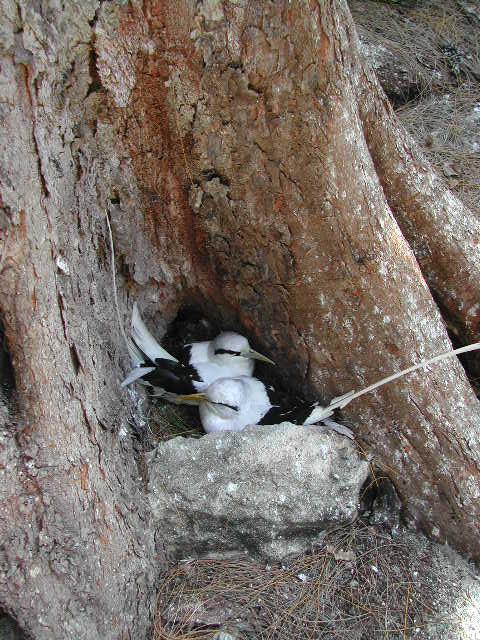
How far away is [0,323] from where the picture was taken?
1.30m

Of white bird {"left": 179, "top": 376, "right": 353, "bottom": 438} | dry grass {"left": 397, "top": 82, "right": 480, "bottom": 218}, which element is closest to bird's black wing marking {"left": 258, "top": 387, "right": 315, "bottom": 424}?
white bird {"left": 179, "top": 376, "right": 353, "bottom": 438}

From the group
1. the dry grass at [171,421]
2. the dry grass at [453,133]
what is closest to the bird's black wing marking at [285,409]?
the dry grass at [171,421]

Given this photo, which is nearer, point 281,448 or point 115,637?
point 115,637

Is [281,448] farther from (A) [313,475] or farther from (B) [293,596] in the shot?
(B) [293,596]

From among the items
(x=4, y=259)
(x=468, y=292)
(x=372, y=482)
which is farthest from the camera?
(x=468, y=292)

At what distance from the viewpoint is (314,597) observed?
5.26 ft

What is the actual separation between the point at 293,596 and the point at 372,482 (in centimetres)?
44

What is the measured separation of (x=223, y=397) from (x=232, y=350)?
188mm

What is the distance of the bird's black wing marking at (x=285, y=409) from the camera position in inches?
70.9

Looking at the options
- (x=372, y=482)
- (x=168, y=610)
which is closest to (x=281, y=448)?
(x=372, y=482)

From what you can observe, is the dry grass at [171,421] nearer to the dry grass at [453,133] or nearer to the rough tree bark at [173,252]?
the rough tree bark at [173,252]

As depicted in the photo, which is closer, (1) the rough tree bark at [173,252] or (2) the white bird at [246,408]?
(1) the rough tree bark at [173,252]

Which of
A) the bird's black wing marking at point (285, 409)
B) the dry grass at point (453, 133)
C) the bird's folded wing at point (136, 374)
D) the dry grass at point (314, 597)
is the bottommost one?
the dry grass at point (314, 597)

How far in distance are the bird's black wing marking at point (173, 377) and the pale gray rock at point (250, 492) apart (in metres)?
0.24
